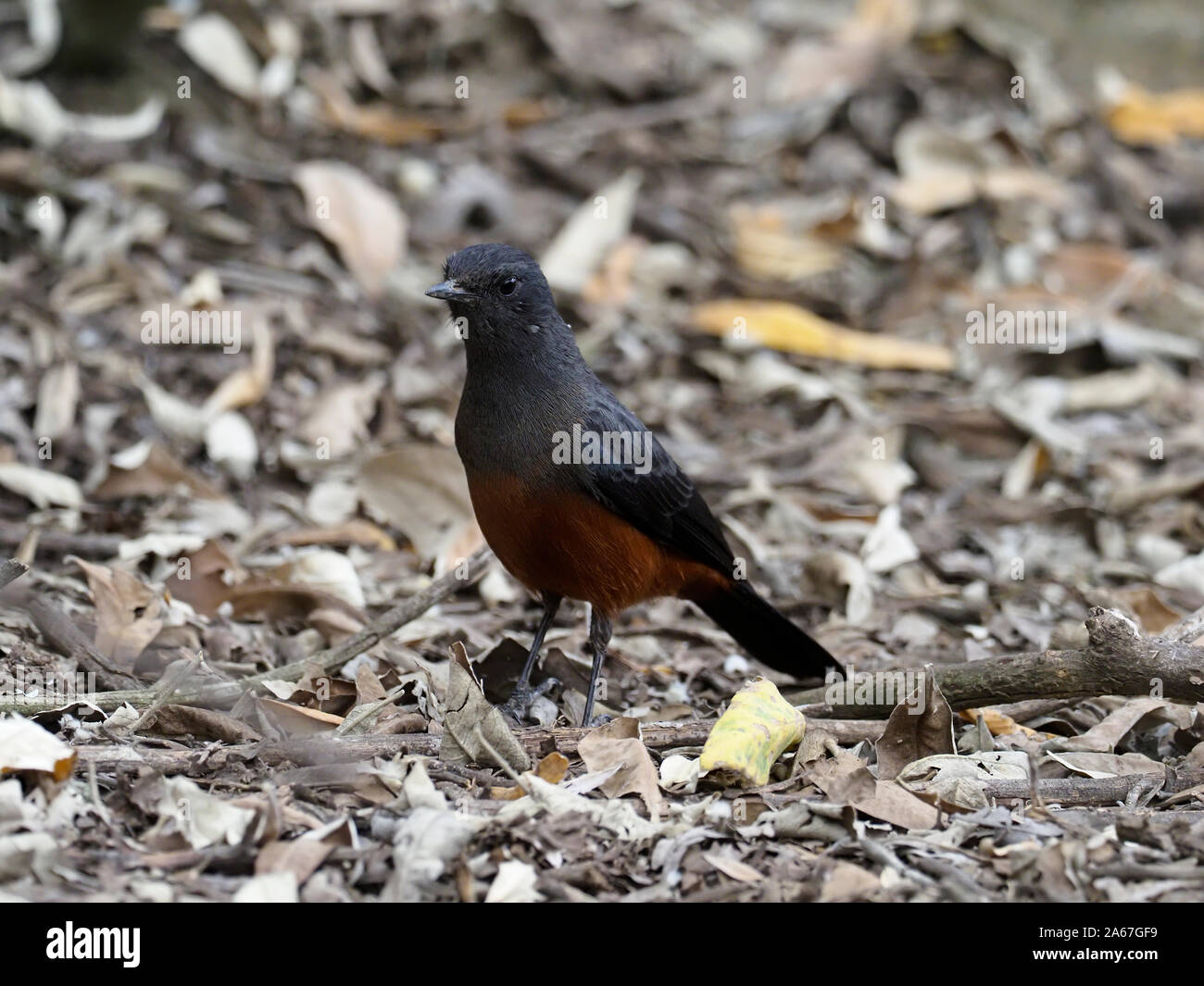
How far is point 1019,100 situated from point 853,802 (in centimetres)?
801

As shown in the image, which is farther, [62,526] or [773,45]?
[773,45]

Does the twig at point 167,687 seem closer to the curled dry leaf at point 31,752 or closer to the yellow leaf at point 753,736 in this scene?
the curled dry leaf at point 31,752

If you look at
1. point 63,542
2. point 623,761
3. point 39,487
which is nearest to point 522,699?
point 623,761

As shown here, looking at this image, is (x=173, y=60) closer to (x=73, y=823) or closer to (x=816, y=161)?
(x=816, y=161)

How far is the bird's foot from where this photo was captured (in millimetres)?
5414

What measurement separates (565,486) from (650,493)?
1.40 ft

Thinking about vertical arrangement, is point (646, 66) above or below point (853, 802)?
above

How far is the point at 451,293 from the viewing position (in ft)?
18.3

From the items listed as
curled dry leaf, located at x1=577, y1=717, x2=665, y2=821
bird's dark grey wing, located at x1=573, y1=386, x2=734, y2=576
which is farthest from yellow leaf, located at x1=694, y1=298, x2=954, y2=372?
curled dry leaf, located at x1=577, y1=717, x2=665, y2=821

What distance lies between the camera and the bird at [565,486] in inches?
213

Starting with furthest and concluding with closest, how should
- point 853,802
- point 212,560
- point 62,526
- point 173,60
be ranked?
point 173,60
point 62,526
point 212,560
point 853,802

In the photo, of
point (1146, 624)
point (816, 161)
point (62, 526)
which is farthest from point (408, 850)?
point (816, 161)

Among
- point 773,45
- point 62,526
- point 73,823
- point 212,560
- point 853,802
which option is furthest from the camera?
point 773,45
